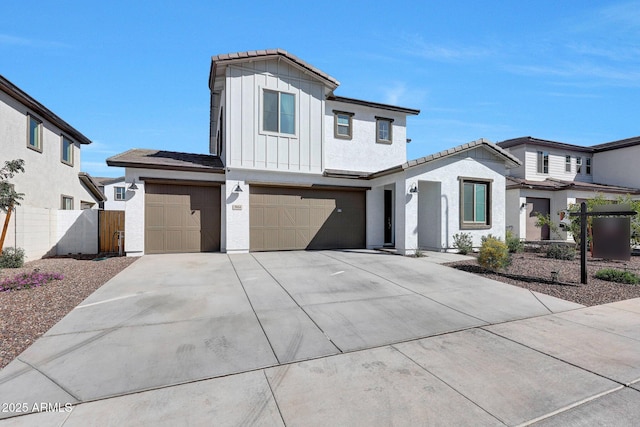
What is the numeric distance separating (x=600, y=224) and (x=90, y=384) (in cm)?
1123

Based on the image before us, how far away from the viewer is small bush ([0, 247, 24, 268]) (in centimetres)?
930

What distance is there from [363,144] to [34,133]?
1498cm

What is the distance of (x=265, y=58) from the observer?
39.3 ft

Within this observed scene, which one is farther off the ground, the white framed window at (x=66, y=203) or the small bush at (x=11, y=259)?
the white framed window at (x=66, y=203)

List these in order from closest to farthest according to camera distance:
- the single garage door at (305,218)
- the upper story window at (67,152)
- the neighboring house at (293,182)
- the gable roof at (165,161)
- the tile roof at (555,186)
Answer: the gable roof at (165,161) → the neighboring house at (293,182) → the single garage door at (305,218) → the upper story window at (67,152) → the tile roof at (555,186)

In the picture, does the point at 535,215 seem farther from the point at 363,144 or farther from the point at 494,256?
the point at 494,256

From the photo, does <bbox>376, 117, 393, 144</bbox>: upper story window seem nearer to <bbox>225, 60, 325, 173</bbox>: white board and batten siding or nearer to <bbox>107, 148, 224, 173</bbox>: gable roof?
<bbox>225, 60, 325, 173</bbox>: white board and batten siding

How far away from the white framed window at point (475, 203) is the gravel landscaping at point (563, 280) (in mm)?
2398

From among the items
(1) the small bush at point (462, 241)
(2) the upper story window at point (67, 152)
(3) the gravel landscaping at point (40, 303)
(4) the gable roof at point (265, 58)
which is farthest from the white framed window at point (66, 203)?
(1) the small bush at point (462, 241)

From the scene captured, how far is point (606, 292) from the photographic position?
272 inches

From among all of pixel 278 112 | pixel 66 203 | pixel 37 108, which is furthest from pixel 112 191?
pixel 278 112

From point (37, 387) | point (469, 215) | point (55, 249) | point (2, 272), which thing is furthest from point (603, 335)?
point (55, 249)

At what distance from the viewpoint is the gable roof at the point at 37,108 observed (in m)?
11.8

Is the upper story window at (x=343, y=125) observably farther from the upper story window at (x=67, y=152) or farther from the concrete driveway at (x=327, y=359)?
the upper story window at (x=67, y=152)
